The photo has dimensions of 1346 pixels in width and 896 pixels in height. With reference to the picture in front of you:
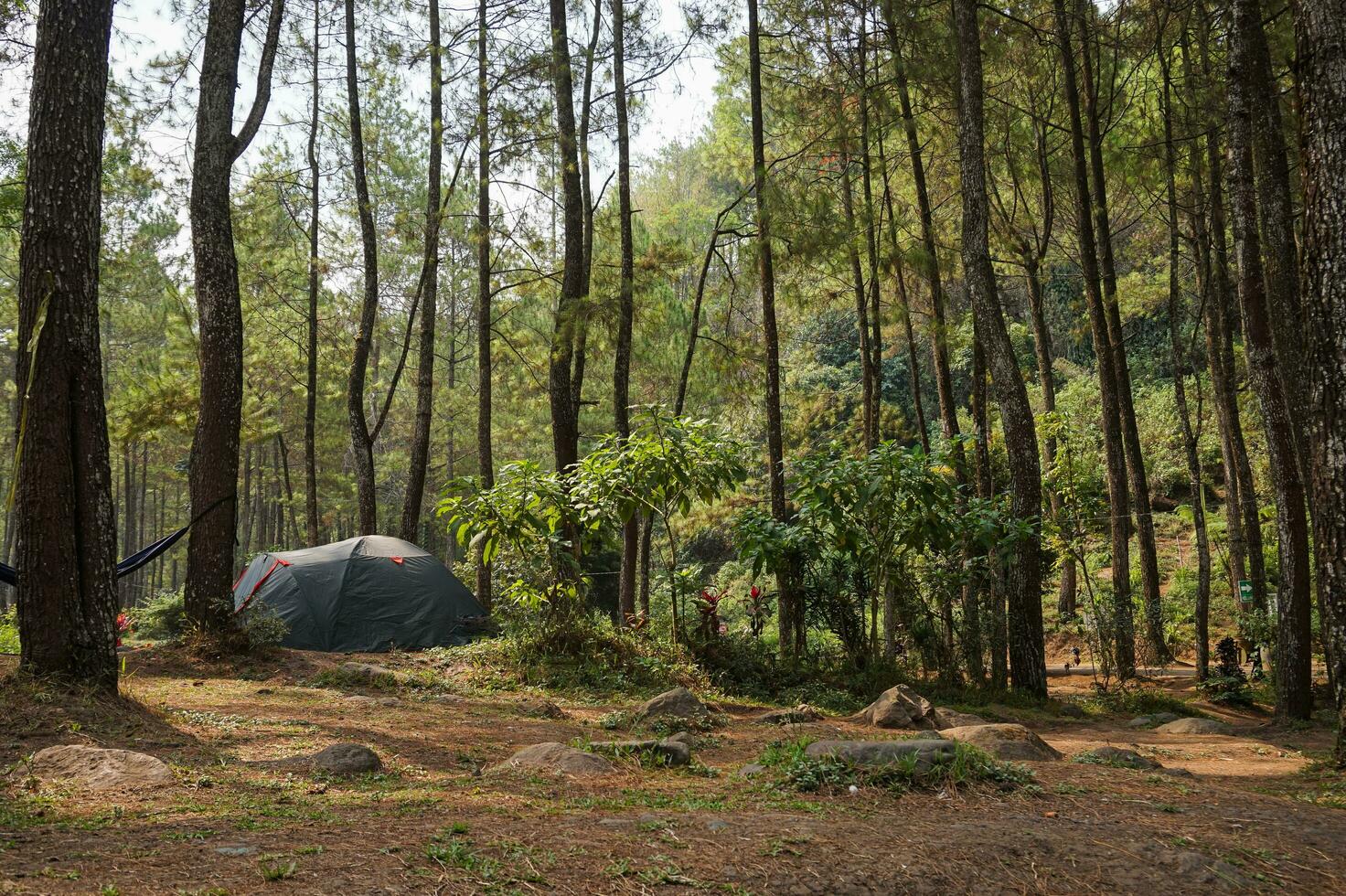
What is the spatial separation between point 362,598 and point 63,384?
612cm

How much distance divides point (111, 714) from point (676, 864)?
149 inches

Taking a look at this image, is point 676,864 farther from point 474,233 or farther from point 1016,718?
point 474,233

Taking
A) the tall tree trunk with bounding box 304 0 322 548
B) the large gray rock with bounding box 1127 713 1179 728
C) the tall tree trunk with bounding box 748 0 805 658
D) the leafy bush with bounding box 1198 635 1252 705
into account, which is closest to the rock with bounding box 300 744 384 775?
the tall tree trunk with bounding box 748 0 805 658

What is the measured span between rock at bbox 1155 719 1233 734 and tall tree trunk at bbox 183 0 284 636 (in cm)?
846

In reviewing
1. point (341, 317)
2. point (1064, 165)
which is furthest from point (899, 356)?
point (341, 317)

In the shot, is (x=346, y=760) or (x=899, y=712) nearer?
(x=346, y=760)

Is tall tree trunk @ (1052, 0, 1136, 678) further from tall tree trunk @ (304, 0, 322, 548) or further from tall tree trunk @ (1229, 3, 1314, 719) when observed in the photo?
tall tree trunk @ (304, 0, 322, 548)

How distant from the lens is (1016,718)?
7508 millimetres

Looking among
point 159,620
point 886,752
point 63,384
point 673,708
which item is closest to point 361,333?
point 159,620

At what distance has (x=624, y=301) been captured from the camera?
452 inches

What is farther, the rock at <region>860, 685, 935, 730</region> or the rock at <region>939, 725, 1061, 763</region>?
the rock at <region>860, 685, 935, 730</region>

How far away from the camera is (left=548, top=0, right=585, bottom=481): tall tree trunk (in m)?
10.3

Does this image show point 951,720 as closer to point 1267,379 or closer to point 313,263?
point 1267,379

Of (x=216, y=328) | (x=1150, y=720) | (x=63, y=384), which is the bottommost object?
(x=1150, y=720)
